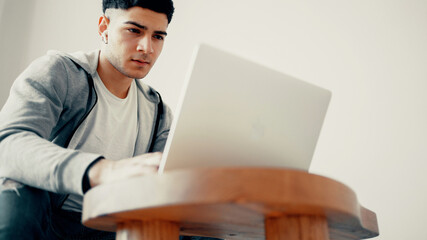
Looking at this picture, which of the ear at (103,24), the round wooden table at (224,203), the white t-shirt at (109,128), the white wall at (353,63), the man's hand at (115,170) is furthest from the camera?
the white wall at (353,63)

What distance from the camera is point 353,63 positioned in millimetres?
1844

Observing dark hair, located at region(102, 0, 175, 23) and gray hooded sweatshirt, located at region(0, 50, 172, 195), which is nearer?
gray hooded sweatshirt, located at region(0, 50, 172, 195)

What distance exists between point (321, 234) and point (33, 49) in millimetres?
1702

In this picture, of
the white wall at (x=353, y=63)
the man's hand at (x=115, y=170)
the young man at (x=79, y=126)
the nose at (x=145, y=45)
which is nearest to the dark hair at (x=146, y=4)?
the young man at (x=79, y=126)

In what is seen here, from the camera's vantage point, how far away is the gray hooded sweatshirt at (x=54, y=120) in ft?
2.23

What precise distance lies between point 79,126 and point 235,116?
26.4 inches

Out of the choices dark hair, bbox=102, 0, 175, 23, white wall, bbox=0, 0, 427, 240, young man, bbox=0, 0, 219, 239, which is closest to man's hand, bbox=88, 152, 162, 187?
young man, bbox=0, 0, 219, 239

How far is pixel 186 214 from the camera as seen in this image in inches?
24.4

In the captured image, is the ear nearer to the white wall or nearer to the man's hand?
the white wall

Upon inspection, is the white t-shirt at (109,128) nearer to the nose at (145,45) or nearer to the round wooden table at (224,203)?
the nose at (145,45)

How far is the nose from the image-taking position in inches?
53.5

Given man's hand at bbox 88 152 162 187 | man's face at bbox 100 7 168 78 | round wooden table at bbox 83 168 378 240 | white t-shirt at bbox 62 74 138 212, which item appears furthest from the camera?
man's face at bbox 100 7 168 78

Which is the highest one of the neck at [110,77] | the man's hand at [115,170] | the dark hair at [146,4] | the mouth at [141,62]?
the dark hair at [146,4]

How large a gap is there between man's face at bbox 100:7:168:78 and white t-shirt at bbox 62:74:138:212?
10cm
